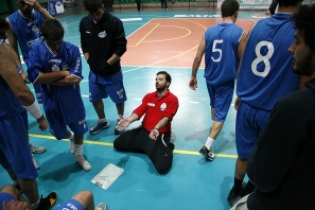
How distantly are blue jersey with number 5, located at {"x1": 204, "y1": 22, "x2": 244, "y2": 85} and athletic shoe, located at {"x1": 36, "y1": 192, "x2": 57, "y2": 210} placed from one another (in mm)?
2627

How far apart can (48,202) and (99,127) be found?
1.73 m

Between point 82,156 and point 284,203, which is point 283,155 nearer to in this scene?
point 284,203

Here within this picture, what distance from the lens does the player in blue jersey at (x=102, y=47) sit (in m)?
3.55

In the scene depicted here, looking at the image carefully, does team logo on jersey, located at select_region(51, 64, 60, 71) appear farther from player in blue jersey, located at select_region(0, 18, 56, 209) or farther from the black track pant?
the black track pant

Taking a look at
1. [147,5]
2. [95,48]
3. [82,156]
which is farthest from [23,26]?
[147,5]

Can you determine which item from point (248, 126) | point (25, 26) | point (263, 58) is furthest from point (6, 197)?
point (25, 26)

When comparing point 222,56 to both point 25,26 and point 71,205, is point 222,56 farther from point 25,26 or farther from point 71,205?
point 25,26

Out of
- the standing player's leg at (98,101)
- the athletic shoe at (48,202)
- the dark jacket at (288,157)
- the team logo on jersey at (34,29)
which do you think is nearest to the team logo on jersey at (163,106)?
the standing player's leg at (98,101)

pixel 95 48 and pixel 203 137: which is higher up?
pixel 95 48

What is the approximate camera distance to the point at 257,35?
208 cm

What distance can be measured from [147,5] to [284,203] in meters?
22.0

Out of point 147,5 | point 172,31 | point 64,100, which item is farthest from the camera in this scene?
point 147,5

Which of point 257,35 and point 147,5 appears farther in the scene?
point 147,5

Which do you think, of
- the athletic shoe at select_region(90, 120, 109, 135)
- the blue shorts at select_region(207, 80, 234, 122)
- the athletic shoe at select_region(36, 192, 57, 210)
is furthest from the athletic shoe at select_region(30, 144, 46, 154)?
the blue shorts at select_region(207, 80, 234, 122)
